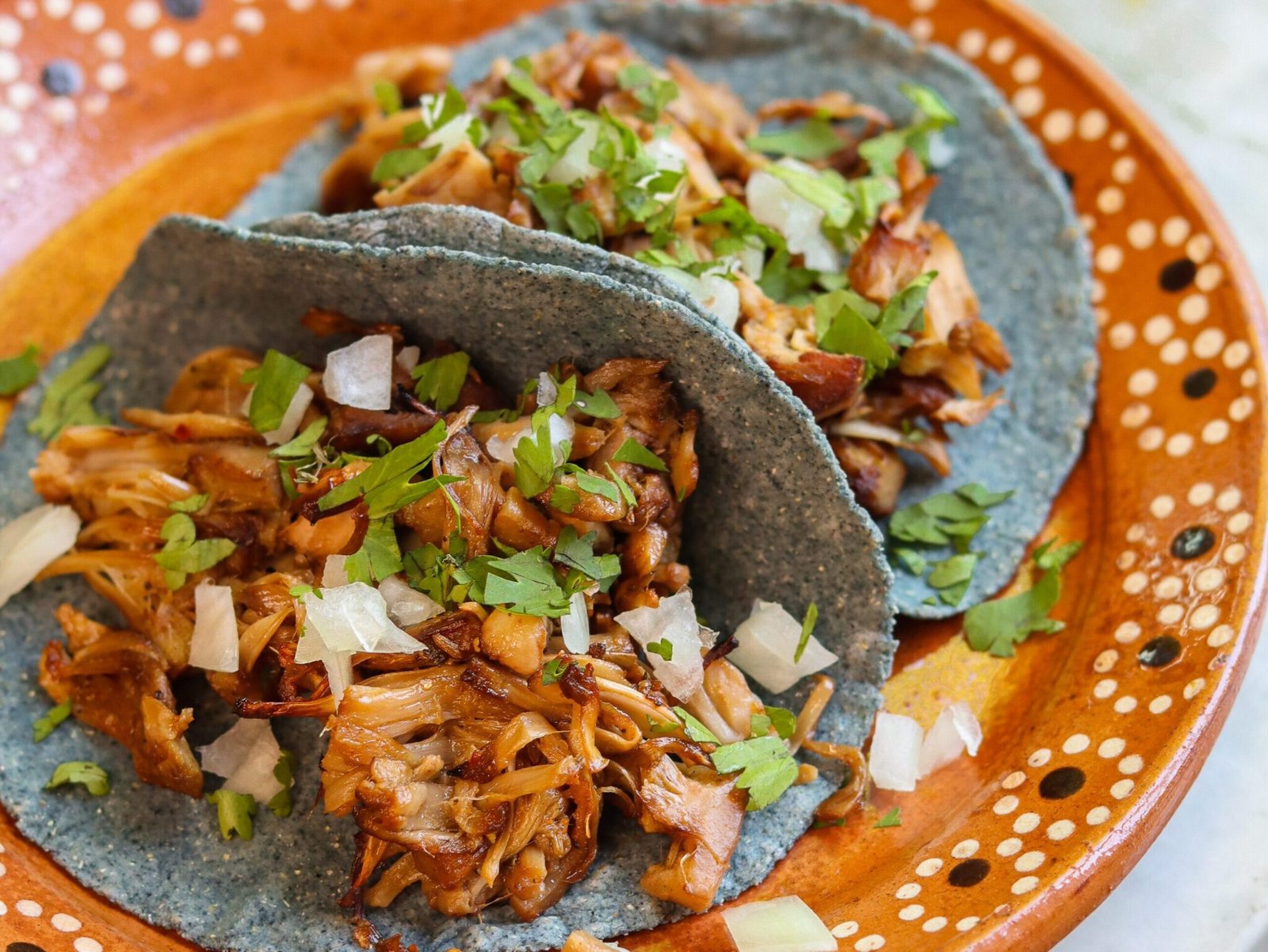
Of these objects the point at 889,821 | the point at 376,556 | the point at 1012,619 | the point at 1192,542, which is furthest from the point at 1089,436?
the point at 376,556

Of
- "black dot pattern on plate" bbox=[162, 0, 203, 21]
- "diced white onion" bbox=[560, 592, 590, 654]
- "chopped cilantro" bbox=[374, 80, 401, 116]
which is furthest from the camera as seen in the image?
"black dot pattern on plate" bbox=[162, 0, 203, 21]

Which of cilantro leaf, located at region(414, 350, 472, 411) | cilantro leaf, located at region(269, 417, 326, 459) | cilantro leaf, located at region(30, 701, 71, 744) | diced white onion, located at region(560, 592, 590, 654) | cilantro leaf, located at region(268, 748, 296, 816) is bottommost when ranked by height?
cilantro leaf, located at region(30, 701, 71, 744)

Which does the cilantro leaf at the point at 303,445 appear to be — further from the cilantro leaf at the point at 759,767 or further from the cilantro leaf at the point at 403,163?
the cilantro leaf at the point at 759,767

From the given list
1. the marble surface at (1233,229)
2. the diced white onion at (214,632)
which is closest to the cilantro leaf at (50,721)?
the diced white onion at (214,632)

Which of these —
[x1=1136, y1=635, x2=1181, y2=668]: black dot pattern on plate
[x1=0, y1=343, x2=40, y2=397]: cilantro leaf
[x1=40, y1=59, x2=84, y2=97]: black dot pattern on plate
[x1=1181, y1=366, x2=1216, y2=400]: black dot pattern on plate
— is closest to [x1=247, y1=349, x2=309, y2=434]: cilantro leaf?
[x1=0, y1=343, x2=40, y2=397]: cilantro leaf

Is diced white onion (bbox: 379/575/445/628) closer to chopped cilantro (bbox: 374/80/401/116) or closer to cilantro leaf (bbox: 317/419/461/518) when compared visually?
cilantro leaf (bbox: 317/419/461/518)

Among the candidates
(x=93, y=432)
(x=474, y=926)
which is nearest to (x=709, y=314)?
(x=474, y=926)
